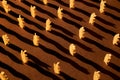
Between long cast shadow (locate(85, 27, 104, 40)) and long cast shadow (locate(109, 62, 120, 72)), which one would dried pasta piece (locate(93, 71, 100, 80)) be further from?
long cast shadow (locate(85, 27, 104, 40))

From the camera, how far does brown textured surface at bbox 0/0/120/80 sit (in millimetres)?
3633

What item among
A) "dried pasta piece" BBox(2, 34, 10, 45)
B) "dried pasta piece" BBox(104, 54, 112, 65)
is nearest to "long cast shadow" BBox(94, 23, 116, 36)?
"dried pasta piece" BBox(104, 54, 112, 65)

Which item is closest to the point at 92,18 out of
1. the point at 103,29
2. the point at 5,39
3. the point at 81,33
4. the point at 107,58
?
the point at 103,29

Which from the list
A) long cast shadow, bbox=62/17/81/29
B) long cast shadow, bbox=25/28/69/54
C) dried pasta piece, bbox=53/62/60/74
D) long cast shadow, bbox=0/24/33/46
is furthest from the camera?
long cast shadow, bbox=62/17/81/29

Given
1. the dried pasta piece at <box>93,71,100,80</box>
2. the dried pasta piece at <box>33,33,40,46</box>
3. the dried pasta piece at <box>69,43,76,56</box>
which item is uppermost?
the dried pasta piece at <box>33,33,40,46</box>

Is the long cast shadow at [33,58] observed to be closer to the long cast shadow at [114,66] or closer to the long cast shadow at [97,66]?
the long cast shadow at [97,66]

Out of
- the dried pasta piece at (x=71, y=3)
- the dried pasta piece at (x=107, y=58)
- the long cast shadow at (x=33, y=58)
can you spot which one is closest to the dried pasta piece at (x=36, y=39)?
the long cast shadow at (x=33, y=58)

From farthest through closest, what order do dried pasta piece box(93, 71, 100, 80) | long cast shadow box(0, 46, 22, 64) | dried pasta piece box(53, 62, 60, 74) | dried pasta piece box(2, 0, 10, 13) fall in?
1. dried pasta piece box(2, 0, 10, 13)
2. long cast shadow box(0, 46, 22, 64)
3. dried pasta piece box(53, 62, 60, 74)
4. dried pasta piece box(93, 71, 100, 80)

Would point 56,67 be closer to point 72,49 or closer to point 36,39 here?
point 72,49

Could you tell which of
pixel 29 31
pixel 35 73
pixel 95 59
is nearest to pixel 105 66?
pixel 95 59

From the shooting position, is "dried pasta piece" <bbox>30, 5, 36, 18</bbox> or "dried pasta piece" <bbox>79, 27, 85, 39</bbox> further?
"dried pasta piece" <bbox>30, 5, 36, 18</bbox>

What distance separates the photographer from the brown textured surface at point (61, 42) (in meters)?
3.63

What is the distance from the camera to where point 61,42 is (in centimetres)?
397

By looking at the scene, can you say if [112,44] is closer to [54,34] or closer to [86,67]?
[86,67]
